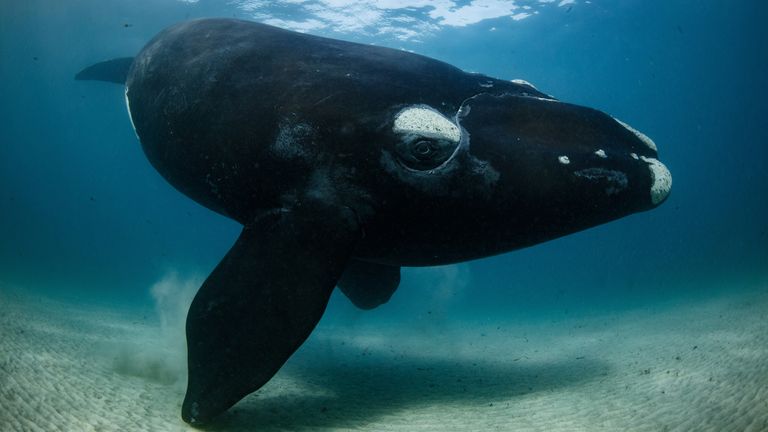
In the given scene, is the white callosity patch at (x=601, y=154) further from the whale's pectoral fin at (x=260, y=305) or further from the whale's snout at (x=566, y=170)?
the whale's pectoral fin at (x=260, y=305)

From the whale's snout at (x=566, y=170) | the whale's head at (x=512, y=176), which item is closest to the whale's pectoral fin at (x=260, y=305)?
the whale's head at (x=512, y=176)

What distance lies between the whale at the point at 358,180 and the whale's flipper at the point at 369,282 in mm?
2512

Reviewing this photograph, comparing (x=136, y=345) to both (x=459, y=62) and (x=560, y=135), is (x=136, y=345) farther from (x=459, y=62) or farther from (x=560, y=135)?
(x=459, y=62)

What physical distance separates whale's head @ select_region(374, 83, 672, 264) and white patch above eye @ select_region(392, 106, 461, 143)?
1 cm

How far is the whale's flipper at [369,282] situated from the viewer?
25.4ft

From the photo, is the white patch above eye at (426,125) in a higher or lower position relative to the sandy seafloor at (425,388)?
higher

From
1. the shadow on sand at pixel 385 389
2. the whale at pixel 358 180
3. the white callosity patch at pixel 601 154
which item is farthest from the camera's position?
the shadow on sand at pixel 385 389

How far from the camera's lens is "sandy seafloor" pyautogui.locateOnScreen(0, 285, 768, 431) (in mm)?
4395

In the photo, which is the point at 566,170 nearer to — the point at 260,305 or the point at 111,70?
the point at 260,305

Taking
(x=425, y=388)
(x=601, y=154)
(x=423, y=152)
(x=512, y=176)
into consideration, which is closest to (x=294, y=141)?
(x=423, y=152)

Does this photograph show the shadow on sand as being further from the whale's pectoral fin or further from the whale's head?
the whale's head

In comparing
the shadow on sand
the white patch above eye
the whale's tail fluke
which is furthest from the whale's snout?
the whale's tail fluke

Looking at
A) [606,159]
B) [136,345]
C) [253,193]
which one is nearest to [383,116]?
[253,193]

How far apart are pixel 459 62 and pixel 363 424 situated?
133ft
